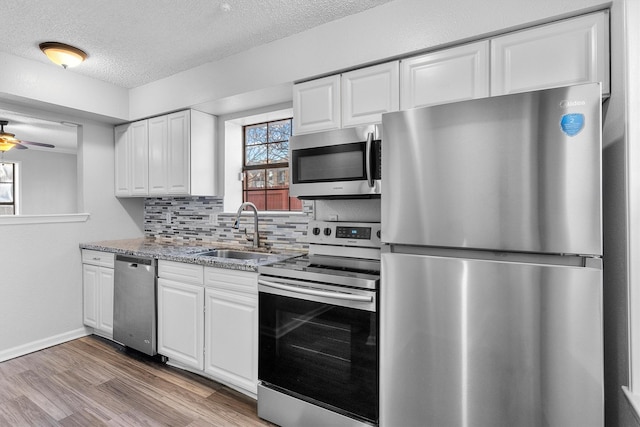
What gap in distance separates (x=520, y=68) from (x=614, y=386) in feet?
4.67

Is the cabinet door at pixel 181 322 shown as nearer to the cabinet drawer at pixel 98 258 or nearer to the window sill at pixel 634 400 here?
the cabinet drawer at pixel 98 258

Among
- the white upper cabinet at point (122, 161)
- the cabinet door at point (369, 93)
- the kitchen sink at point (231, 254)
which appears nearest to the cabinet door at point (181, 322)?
the kitchen sink at point (231, 254)

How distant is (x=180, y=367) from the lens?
2639mm

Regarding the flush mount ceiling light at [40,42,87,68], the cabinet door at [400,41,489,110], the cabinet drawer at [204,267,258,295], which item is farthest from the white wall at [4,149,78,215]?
the cabinet door at [400,41,489,110]

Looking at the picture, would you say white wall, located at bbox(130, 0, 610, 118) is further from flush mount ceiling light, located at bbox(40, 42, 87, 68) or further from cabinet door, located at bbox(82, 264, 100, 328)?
cabinet door, located at bbox(82, 264, 100, 328)

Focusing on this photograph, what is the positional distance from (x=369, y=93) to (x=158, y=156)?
85.8 inches

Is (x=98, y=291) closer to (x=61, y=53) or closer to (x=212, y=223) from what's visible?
Answer: (x=212, y=223)

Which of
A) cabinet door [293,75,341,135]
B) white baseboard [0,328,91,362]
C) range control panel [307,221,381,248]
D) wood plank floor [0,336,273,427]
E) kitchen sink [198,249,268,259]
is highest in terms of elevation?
cabinet door [293,75,341,135]

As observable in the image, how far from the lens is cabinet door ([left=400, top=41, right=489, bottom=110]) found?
5.82 ft

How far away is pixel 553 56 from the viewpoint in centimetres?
161

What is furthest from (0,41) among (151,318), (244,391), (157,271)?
(244,391)

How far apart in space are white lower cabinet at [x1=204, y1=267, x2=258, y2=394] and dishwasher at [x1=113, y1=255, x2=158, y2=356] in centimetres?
62

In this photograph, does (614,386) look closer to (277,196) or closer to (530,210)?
(530,210)

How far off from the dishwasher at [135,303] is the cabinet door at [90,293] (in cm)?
38
